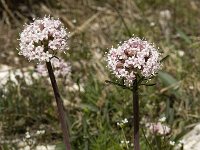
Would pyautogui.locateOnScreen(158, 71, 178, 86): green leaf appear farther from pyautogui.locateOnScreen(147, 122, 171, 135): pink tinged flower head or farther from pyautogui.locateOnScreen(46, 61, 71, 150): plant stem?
pyautogui.locateOnScreen(46, 61, 71, 150): plant stem

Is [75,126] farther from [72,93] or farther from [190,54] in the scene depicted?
[190,54]

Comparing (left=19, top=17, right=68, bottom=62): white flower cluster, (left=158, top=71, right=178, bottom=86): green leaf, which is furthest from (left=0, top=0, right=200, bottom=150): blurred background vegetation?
(left=19, top=17, right=68, bottom=62): white flower cluster

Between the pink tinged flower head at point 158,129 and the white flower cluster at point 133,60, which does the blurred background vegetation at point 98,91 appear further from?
the white flower cluster at point 133,60

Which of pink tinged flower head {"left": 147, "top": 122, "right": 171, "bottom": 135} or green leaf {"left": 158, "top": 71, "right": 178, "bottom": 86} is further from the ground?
green leaf {"left": 158, "top": 71, "right": 178, "bottom": 86}

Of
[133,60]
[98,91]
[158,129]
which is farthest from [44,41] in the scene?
[98,91]

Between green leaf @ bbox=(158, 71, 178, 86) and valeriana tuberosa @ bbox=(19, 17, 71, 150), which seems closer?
valeriana tuberosa @ bbox=(19, 17, 71, 150)

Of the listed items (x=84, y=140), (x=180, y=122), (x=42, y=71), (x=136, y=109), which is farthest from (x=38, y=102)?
(x=136, y=109)
